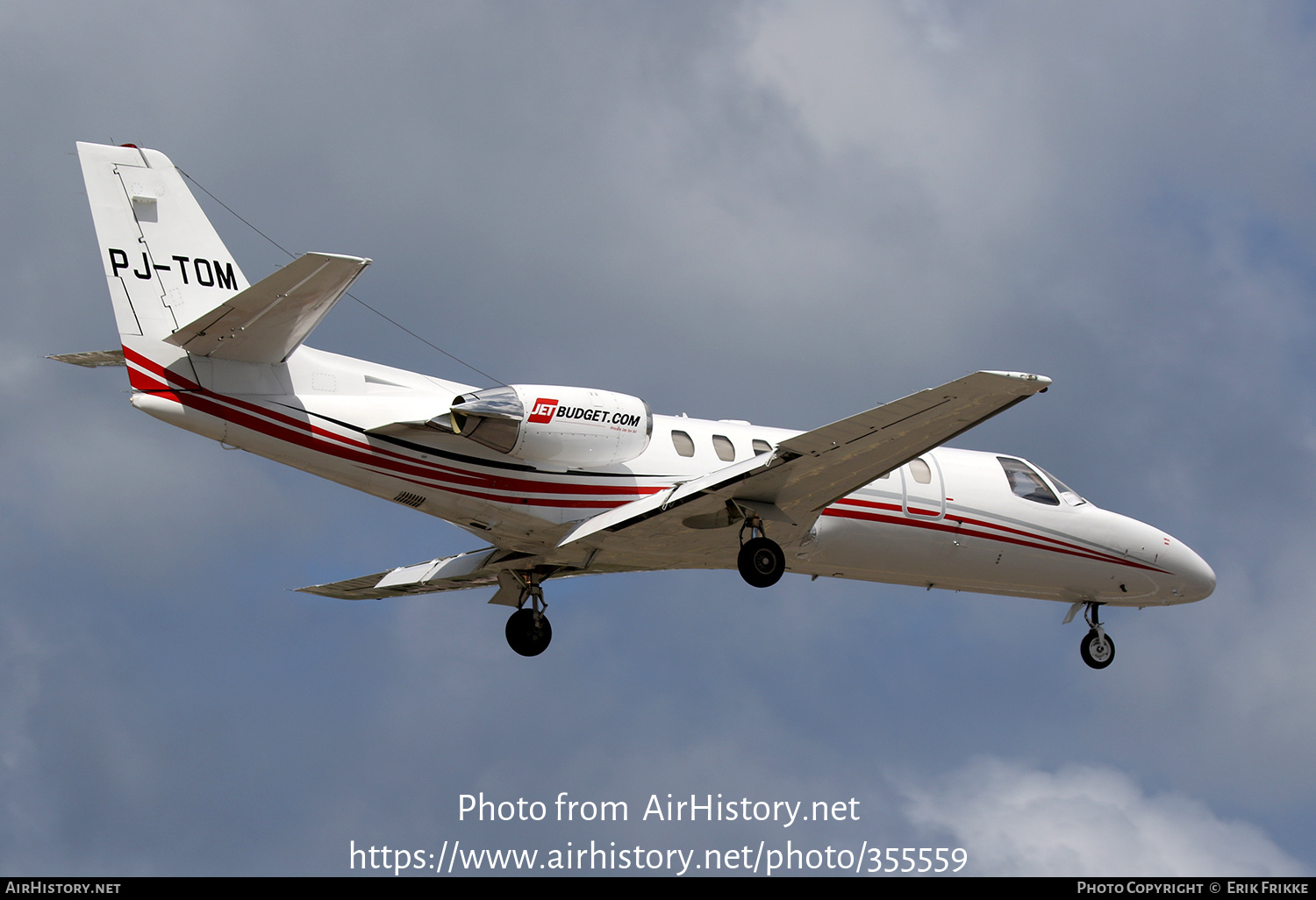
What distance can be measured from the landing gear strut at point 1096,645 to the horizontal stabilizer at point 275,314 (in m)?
14.2

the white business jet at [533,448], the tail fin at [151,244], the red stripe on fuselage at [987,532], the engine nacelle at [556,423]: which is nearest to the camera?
the white business jet at [533,448]

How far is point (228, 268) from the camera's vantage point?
18781mm

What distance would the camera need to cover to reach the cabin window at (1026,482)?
23.2m

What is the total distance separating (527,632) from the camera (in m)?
22.4

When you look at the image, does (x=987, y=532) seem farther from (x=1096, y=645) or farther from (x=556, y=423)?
(x=556, y=423)

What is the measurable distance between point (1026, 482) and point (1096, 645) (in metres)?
3.27

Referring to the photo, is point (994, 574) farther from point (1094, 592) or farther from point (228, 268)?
point (228, 268)

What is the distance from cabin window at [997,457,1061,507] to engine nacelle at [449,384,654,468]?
693 cm

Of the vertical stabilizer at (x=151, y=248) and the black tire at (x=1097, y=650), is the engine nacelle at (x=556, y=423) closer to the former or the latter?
the vertical stabilizer at (x=151, y=248)

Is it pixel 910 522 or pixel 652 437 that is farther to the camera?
pixel 910 522

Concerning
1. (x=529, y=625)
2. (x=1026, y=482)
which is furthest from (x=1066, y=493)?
(x=529, y=625)

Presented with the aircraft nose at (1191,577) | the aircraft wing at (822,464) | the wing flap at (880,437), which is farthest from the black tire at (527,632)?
the aircraft nose at (1191,577)
